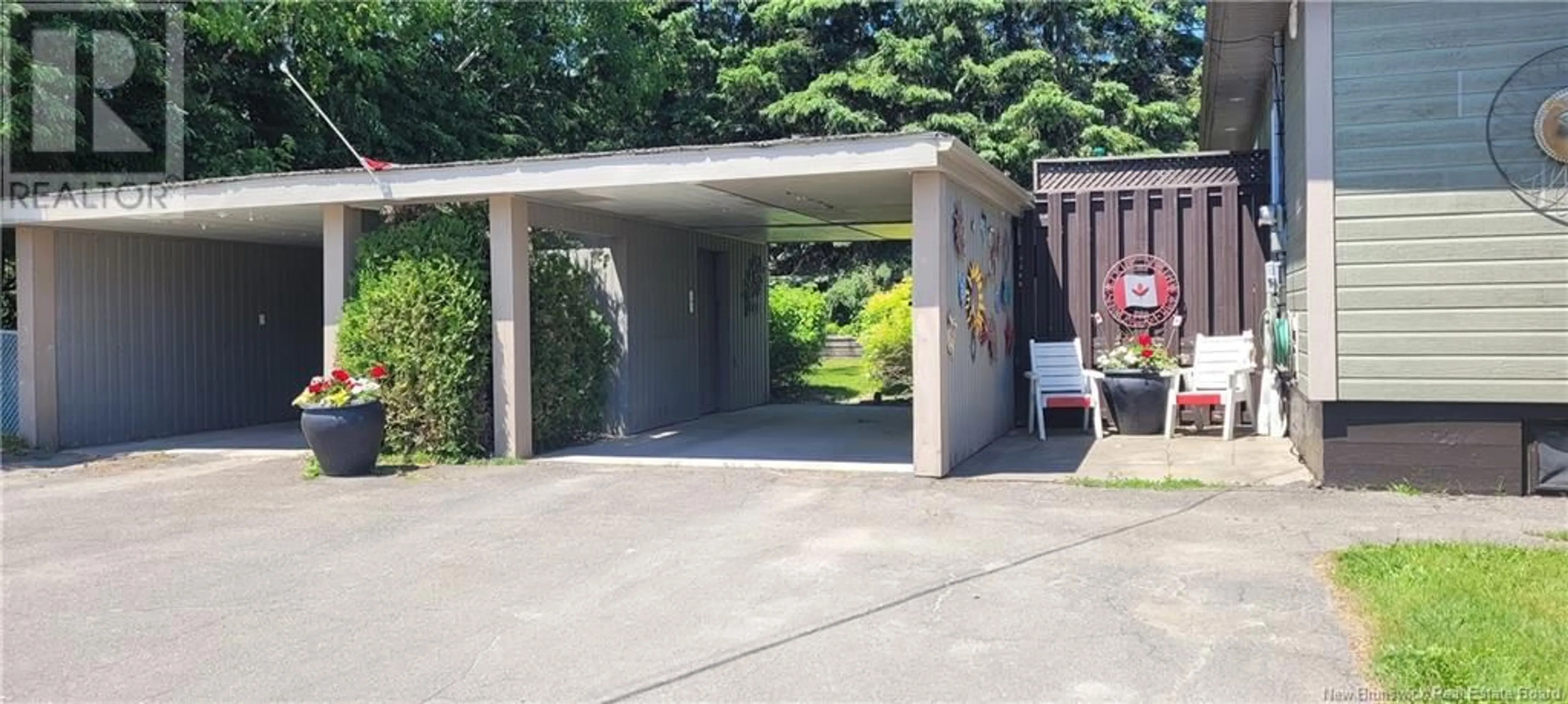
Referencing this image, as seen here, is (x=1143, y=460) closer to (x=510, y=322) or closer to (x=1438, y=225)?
(x=1438, y=225)

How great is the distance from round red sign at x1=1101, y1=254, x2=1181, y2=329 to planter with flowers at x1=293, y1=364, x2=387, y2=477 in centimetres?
707

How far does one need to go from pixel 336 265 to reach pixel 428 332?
4.22ft

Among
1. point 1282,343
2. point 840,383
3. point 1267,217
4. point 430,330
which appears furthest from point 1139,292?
point 840,383

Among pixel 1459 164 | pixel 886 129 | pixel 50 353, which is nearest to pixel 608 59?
pixel 886 129

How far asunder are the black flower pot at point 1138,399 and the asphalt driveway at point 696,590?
3080 millimetres

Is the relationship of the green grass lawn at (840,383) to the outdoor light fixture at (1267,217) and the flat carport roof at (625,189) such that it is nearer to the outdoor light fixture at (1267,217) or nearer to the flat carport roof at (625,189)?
the flat carport roof at (625,189)

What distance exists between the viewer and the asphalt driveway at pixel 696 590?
13.6 ft

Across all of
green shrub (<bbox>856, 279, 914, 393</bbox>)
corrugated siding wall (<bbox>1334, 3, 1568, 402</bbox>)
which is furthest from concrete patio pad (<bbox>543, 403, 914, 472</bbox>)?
corrugated siding wall (<bbox>1334, 3, 1568, 402</bbox>)

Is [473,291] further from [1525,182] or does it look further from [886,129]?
[886,129]

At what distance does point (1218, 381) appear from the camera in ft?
35.4

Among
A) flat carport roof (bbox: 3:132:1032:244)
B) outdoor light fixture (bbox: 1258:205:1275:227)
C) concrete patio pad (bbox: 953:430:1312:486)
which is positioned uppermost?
flat carport roof (bbox: 3:132:1032:244)

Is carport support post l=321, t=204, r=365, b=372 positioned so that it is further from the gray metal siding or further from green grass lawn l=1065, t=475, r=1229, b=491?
the gray metal siding

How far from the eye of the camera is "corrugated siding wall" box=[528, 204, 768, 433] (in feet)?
37.2

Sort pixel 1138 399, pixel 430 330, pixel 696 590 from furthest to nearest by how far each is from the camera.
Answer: pixel 1138 399, pixel 430 330, pixel 696 590
